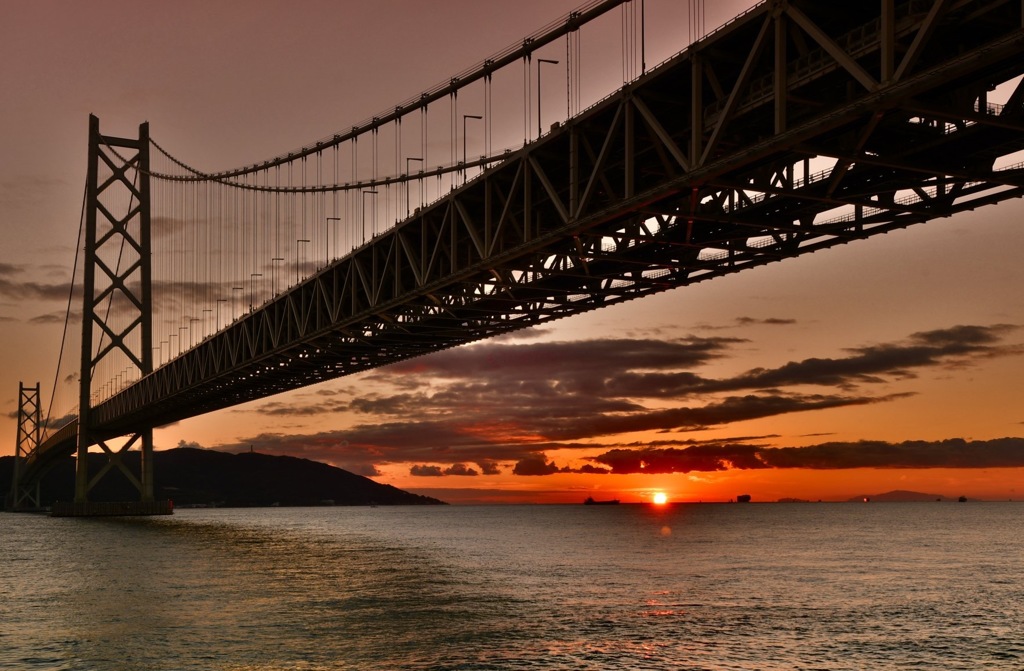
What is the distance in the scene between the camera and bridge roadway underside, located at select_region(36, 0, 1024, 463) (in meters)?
21.5

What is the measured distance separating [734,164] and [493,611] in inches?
670

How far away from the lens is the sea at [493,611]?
87.5ft

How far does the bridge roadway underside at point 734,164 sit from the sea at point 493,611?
1065 centimetres

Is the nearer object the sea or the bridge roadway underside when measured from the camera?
the bridge roadway underside

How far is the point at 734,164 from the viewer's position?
2466 cm

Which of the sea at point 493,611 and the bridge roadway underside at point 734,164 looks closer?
the bridge roadway underside at point 734,164

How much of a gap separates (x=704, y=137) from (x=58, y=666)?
19355 mm

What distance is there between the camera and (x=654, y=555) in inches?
2768

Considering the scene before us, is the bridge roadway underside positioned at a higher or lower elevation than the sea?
higher

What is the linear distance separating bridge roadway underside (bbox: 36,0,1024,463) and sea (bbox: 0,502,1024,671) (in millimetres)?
10652

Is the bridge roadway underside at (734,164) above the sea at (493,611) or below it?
above

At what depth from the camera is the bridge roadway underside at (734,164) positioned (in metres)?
21.5

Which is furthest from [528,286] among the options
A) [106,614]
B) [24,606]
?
[24,606]

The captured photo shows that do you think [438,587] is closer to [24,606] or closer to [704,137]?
[24,606]
